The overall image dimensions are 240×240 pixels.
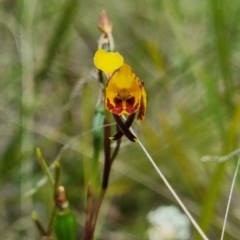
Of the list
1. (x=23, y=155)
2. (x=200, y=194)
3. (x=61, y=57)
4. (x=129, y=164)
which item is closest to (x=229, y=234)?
(x=200, y=194)

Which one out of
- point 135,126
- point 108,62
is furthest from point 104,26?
point 135,126

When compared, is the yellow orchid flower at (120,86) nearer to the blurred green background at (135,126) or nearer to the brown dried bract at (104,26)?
the brown dried bract at (104,26)

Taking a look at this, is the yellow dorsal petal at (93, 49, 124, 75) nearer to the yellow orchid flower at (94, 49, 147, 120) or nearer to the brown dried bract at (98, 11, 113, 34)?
the yellow orchid flower at (94, 49, 147, 120)

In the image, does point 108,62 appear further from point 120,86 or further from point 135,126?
point 135,126

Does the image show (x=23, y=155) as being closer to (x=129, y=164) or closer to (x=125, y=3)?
(x=129, y=164)

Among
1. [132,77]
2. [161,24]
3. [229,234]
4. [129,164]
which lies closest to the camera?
[132,77]

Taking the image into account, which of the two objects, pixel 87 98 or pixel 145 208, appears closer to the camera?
pixel 87 98
